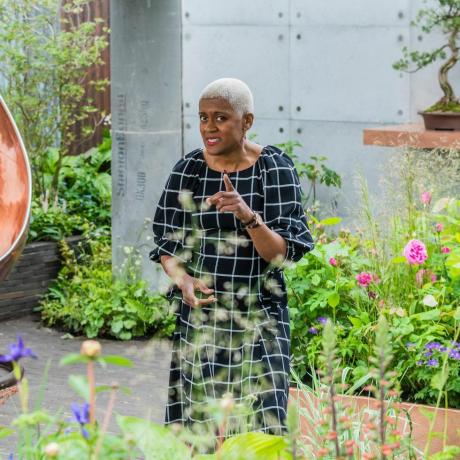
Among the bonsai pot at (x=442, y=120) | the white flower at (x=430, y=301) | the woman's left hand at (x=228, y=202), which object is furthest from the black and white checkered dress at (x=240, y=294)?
the bonsai pot at (x=442, y=120)

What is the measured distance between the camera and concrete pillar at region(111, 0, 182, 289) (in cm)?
769

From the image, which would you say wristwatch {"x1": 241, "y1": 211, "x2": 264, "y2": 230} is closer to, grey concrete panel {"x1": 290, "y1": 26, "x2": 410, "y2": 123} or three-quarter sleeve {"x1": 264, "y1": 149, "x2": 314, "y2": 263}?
three-quarter sleeve {"x1": 264, "y1": 149, "x2": 314, "y2": 263}

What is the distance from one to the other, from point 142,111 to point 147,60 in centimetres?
36

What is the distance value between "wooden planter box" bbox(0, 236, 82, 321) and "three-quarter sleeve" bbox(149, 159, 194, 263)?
14.6ft

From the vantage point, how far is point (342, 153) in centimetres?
880

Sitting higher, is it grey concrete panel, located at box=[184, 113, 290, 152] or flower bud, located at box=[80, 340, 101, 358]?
grey concrete panel, located at box=[184, 113, 290, 152]

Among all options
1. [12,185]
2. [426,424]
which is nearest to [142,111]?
[12,185]

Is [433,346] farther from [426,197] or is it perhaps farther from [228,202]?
[228,202]

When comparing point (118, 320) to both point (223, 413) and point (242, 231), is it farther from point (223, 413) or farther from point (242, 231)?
point (223, 413)

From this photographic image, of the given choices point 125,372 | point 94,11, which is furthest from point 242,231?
point 94,11

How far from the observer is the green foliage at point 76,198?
891 centimetres

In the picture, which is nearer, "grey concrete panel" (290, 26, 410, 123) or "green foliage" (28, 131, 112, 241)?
"grey concrete panel" (290, 26, 410, 123)

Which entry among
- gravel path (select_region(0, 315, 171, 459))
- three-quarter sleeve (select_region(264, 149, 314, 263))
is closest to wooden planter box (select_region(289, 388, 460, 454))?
three-quarter sleeve (select_region(264, 149, 314, 263))

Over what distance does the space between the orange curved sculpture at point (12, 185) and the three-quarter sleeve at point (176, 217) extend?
118cm
